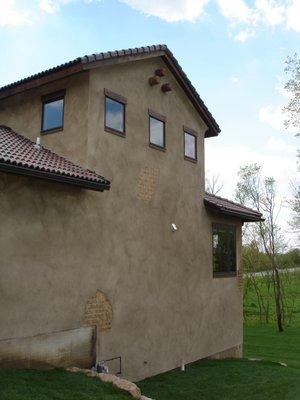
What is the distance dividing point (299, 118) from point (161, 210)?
32.9 ft

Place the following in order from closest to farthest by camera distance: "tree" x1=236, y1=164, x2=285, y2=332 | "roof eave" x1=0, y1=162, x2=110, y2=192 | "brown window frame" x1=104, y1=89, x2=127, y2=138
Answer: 1. "roof eave" x1=0, y1=162, x2=110, y2=192
2. "brown window frame" x1=104, y1=89, x2=127, y2=138
3. "tree" x1=236, y1=164, x2=285, y2=332

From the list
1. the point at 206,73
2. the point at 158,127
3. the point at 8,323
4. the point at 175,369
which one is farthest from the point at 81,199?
the point at 206,73

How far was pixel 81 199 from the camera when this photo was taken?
9.80 metres

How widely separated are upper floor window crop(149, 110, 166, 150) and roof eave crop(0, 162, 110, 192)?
3.38 m

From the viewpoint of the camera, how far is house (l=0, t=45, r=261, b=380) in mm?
8547

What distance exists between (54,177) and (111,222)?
2.48 meters

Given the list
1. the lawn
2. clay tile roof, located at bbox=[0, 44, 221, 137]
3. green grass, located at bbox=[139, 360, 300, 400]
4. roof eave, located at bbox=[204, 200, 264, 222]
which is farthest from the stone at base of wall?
clay tile roof, located at bbox=[0, 44, 221, 137]

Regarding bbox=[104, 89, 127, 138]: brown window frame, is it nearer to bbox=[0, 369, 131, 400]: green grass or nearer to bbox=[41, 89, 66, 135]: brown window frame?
bbox=[41, 89, 66, 135]: brown window frame

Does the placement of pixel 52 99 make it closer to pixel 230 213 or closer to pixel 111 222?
pixel 111 222

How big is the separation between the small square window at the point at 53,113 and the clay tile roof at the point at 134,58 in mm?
544

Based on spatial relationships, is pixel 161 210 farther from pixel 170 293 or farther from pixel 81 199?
pixel 81 199

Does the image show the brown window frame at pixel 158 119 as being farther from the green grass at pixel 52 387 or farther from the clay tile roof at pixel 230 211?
the green grass at pixel 52 387

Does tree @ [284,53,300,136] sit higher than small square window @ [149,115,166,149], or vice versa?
tree @ [284,53,300,136]

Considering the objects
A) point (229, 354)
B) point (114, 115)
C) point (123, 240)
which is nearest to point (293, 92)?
point (114, 115)
